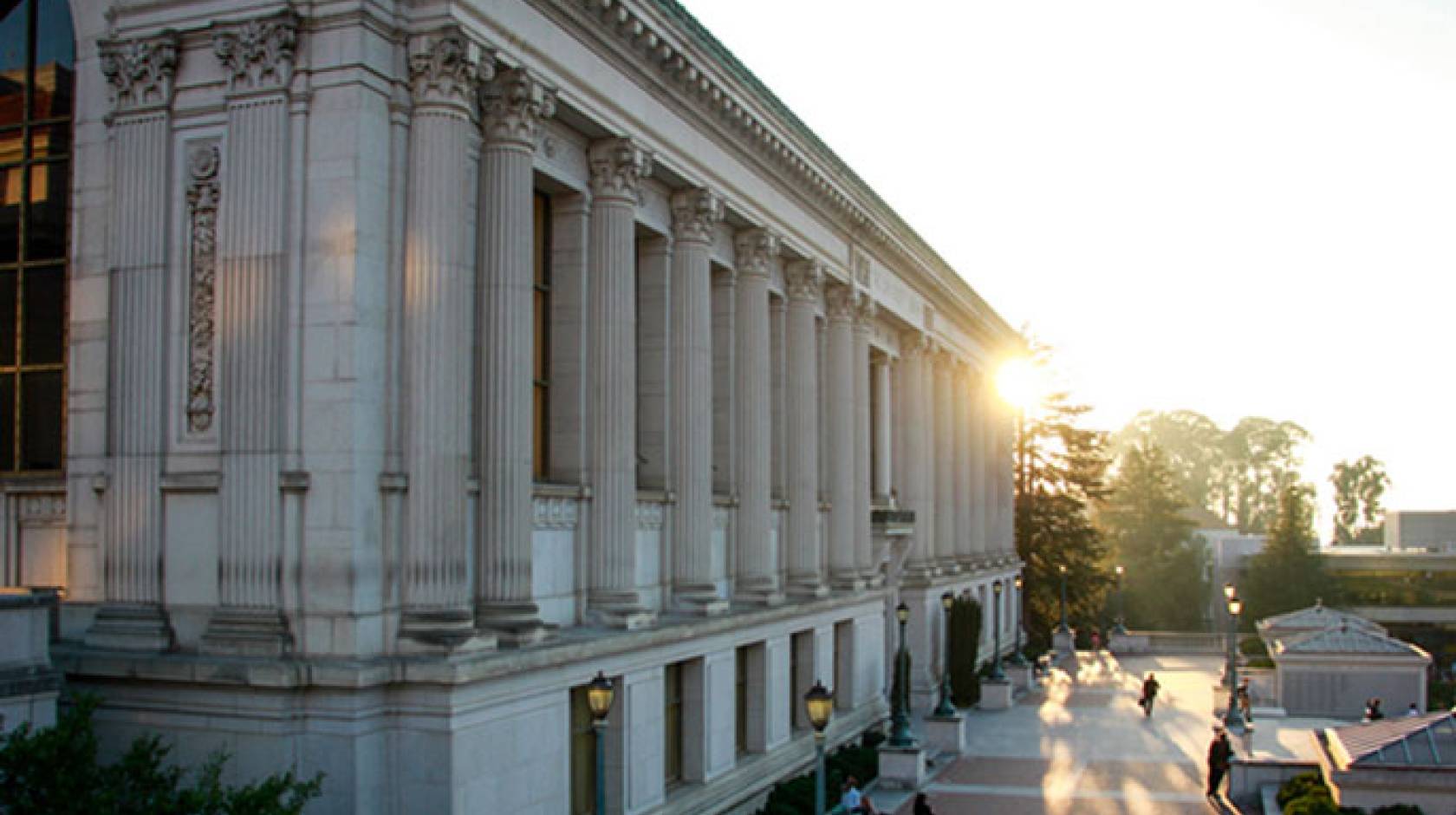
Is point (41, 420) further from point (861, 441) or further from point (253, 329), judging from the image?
point (861, 441)

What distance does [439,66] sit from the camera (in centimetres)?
1866

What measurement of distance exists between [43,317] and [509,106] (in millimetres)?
7729

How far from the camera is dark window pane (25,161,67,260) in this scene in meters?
21.0

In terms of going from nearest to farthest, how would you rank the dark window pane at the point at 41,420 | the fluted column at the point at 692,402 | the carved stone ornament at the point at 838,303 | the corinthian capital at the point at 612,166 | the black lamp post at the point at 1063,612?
the dark window pane at the point at 41,420, the corinthian capital at the point at 612,166, the fluted column at the point at 692,402, the carved stone ornament at the point at 838,303, the black lamp post at the point at 1063,612

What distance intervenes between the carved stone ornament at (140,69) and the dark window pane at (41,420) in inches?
173

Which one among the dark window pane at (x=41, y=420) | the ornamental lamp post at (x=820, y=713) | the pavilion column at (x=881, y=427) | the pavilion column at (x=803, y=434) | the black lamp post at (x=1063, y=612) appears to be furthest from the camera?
the black lamp post at (x=1063, y=612)

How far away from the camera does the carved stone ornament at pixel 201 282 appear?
18625 millimetres

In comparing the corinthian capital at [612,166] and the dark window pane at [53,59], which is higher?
the dark window pane at [53,59]

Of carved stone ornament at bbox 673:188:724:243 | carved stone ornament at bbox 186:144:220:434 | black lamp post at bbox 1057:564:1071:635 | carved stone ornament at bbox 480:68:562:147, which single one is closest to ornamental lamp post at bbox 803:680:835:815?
carved stone ornament at bbox 186:144:220:434

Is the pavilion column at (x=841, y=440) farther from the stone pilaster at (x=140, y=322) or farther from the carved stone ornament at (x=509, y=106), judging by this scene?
the stone pilaster at (x=140, y=322)

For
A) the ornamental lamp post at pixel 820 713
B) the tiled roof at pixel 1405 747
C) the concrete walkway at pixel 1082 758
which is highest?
the ornamental lamp post at pixel 820 713

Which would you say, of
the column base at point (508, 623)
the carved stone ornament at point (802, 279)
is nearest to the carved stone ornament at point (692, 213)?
the carved stone ornament at point (802, 279)

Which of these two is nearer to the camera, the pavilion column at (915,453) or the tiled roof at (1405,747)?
the tiled roof at (1405,747)

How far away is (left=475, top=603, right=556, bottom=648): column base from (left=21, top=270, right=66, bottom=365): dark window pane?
747cm
